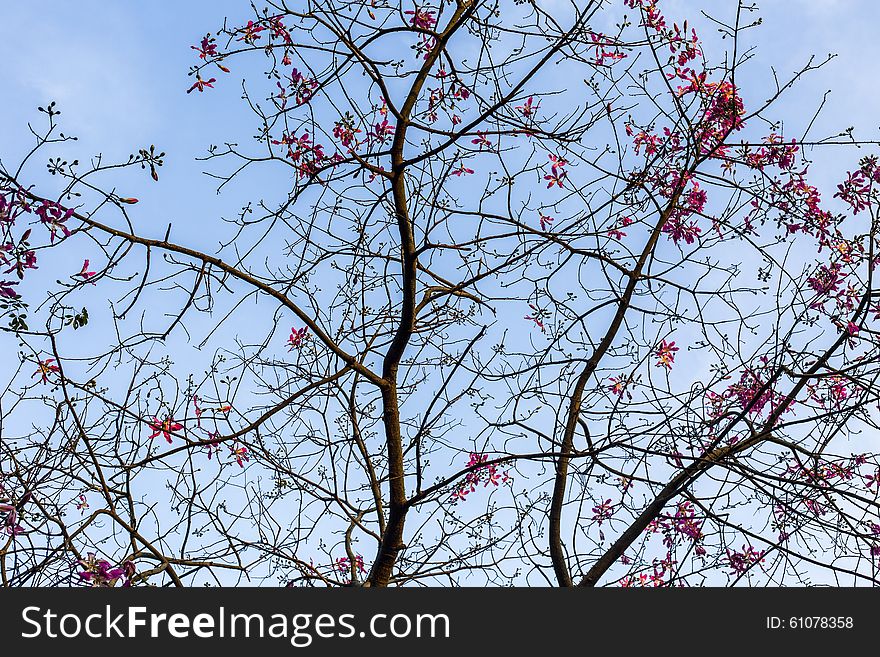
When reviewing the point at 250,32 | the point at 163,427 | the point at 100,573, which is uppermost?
the point at 250,32

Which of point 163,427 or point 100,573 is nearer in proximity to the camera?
point 100,573

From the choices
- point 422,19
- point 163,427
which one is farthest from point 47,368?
point 422,19

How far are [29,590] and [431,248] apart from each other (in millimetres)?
2223

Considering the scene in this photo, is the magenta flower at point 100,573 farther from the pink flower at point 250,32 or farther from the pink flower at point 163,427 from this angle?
the pink flower at point 250,32

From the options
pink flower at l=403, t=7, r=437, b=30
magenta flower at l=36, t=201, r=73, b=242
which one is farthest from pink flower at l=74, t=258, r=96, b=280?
pink flower at l=403, t=7, r=437, b=30

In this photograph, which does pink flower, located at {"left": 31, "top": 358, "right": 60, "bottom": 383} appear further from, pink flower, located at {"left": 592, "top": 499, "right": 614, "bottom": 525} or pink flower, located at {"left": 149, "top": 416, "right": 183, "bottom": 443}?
pink flower, located at {"left": 592, "top": 499, "right": 614, "bottom": 525}

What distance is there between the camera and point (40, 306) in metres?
3.45

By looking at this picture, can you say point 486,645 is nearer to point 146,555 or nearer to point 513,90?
point 146,555

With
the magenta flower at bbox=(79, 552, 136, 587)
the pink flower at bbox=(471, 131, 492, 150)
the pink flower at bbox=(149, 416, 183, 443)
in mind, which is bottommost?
the magenta flower at bbox=(79, 552, 136, 587)

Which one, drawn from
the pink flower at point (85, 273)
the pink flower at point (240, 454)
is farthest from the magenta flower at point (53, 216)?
the pink flower at point (240, 454)

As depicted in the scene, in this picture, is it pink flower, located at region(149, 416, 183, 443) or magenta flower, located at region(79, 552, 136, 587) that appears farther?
pink flower, located at region(149, 416, 183, 443)

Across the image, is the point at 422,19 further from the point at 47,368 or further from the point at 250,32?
the point at 47,368

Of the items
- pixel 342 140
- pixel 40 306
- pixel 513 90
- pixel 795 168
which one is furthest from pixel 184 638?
pixel 795 168

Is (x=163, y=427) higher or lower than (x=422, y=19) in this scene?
lower
